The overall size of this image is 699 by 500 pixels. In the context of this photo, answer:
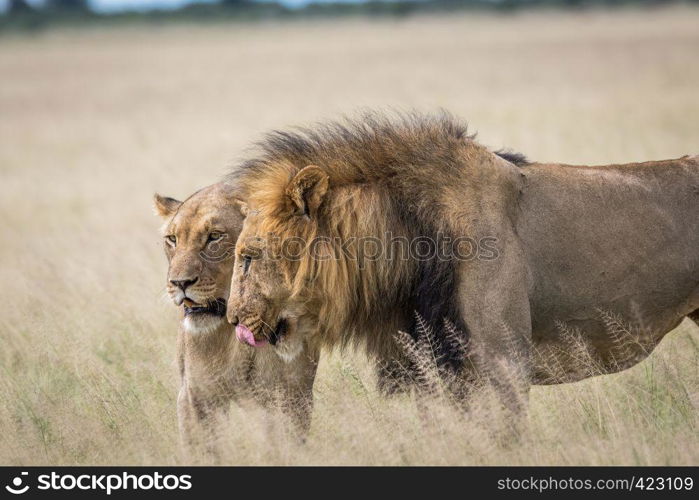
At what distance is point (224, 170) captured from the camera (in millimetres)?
14461

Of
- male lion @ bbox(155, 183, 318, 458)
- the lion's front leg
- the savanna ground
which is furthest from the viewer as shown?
male lion @ bbox(155, 183, 318, 458)

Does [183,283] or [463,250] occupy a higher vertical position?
[463,250]

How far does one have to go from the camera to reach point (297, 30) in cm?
5503

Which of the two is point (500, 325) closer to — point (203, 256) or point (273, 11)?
point (203, 256)

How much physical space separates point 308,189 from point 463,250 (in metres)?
0.78

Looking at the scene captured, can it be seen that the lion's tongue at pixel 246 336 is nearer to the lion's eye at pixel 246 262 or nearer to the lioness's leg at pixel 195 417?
the lion's eye at pixel 246 262

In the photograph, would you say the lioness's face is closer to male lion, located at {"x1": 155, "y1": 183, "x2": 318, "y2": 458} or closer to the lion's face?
male lion, located at {"x1": 155, "y1": 183, "x2": 318, "y2": 458}

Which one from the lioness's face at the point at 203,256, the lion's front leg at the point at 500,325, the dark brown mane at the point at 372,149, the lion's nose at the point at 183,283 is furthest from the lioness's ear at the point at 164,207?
the lion's front leg at the point at 500,325

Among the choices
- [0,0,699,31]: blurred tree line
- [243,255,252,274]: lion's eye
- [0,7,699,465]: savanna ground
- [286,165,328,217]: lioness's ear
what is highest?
[286,165,328,217]: lioness's ear

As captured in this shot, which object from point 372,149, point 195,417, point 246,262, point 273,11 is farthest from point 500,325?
point 273,11

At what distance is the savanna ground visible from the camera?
5191 mm

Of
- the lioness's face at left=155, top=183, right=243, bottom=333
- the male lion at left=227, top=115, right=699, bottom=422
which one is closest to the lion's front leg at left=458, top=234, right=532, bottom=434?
the male lion at left=227, top=115, right=699, bottom=422

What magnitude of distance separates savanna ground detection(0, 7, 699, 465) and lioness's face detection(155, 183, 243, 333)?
0.56m

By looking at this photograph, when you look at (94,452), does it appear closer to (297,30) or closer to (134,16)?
(297,30)
